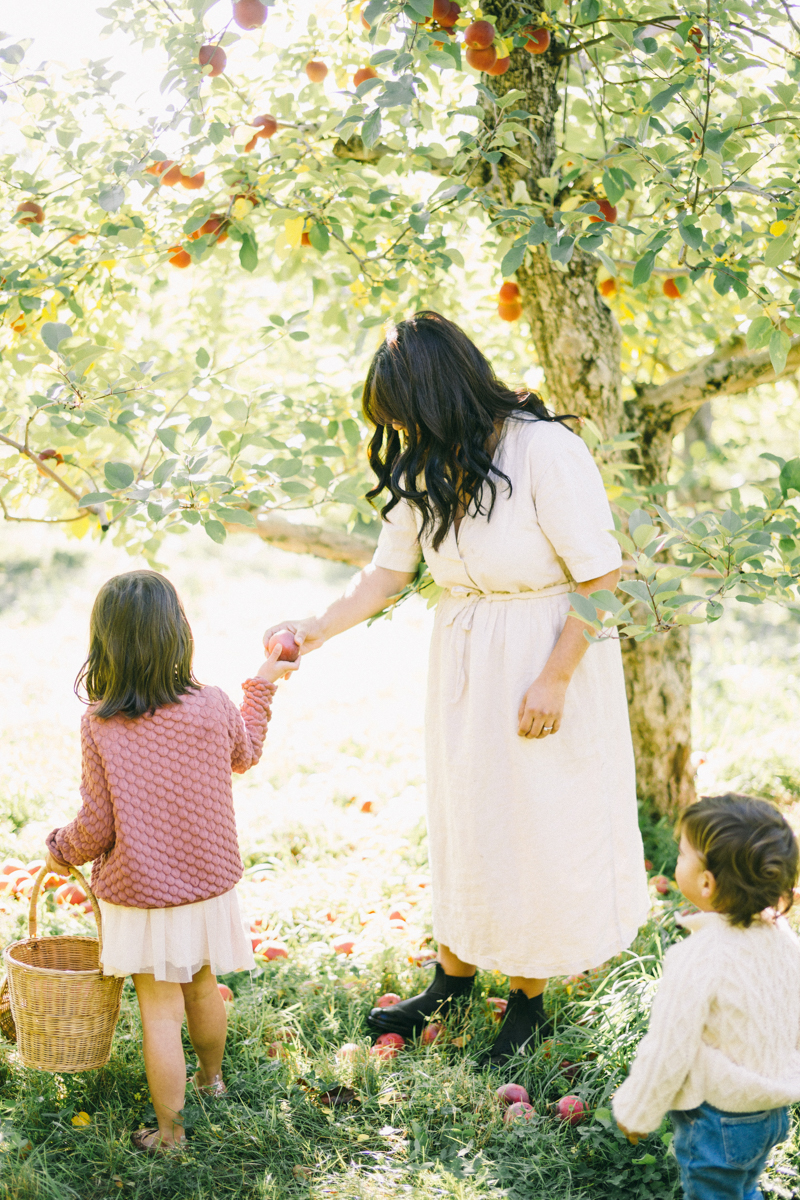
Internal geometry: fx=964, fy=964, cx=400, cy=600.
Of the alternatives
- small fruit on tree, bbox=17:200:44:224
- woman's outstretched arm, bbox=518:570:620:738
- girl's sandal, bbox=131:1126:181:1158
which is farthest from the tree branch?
girl's sandal, bbox=131:1126:181:1158

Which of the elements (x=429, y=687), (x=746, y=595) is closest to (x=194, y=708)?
(x=429, y=687)

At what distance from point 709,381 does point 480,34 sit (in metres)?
1.44

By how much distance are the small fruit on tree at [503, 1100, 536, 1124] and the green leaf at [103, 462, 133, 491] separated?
57.3 inches

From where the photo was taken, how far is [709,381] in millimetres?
3219

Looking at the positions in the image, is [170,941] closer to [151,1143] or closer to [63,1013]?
[63,1013]

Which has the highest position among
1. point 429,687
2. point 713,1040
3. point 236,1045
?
point 429,687

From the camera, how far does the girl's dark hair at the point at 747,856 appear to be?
130 cm

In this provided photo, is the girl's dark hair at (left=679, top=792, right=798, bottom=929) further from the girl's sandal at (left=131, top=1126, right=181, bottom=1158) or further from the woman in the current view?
the girl's sandal at (left=131, top=1126, right=181, bottom=1158)

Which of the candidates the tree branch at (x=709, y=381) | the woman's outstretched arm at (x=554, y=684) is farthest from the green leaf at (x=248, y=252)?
Result: the tree branch at (x=709, y=381)

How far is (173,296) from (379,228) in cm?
145

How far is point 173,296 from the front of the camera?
393 centimetres

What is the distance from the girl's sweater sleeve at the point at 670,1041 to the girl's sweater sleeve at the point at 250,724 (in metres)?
0.95

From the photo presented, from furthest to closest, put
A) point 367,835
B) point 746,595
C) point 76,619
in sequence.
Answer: point 76,619 → point 367,835 → point 746,595

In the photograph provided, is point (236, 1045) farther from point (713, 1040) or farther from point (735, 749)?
point (735, 749)
